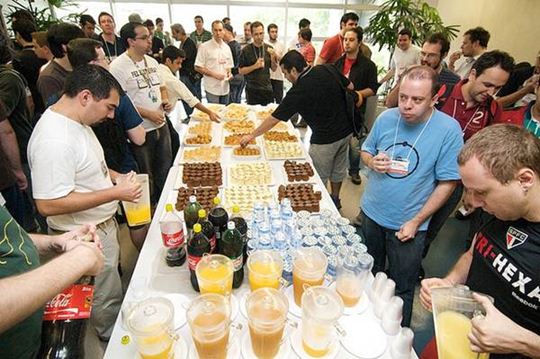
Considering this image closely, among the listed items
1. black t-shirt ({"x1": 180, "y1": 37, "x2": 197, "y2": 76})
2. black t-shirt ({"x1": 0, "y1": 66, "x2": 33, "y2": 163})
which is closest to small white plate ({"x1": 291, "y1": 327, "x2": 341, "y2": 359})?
black t-shirt ({"x1": 0, "y1": 66, "x2": 33, "y2": 163})

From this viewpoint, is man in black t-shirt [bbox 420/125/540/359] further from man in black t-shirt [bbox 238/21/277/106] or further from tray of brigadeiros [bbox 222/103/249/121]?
man in black t-shirt [bbox 238/21/277/106]

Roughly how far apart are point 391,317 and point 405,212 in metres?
0.83

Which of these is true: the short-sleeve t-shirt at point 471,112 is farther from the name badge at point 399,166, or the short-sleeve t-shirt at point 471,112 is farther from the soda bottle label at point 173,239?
the soda bottle label at point 173,239

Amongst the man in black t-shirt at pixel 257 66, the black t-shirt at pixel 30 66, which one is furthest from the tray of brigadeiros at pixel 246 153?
the man in black t-shirt at pixel 257 66

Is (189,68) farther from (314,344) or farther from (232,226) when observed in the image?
(314,344)

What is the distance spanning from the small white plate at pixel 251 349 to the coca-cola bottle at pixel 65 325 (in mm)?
556

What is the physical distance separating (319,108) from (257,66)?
259 centimetres

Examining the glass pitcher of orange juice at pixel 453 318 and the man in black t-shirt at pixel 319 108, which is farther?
the man in black t-shirt at pixel 319 108

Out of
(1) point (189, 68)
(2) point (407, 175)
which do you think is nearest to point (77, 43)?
(2) point (407, 175)

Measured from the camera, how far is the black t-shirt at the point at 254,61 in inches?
190

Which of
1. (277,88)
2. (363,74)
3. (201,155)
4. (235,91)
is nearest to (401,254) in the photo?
(201,155)

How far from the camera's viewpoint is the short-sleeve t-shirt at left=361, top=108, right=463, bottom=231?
1640 millimetres

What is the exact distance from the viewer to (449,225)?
328 centimetres

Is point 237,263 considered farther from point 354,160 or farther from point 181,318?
point 354,160
